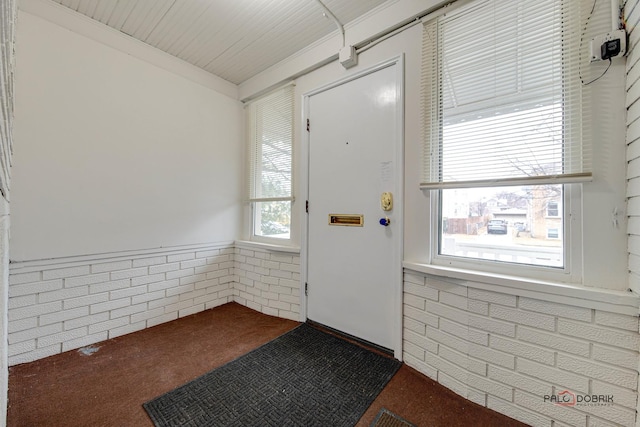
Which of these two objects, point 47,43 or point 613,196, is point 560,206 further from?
point 47,43

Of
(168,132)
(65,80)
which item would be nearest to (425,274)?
(168,132)

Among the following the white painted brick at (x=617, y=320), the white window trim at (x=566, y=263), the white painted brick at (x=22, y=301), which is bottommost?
the white painted brick at (x=22, y=301)

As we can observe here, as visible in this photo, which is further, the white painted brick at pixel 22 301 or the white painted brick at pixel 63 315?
the white painted brick at pixel 63 315

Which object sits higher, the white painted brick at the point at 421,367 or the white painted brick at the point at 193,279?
the white painted brick at the point at 193,279

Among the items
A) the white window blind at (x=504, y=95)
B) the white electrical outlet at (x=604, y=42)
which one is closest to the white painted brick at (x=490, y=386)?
the white window blind at (x=504, y=95)

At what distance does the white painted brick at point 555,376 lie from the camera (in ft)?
4.13

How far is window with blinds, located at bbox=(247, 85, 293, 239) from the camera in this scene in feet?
9.29

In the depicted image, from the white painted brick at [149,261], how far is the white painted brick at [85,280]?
9.3 inches

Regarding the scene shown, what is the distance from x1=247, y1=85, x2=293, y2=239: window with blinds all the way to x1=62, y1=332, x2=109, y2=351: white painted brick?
1750mm

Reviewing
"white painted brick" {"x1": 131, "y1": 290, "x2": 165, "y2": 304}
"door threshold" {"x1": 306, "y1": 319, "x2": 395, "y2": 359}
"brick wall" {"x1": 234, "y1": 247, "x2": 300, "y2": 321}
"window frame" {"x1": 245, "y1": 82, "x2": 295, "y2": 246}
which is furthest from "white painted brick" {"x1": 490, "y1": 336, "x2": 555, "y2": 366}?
"white painted brick" {"x1": 131, "y1": 290, "x2": 165, "y2": 304}

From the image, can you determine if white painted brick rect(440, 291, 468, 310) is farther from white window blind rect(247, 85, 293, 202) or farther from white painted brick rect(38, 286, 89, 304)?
white painted brick rect(38, 286, 89, 304)

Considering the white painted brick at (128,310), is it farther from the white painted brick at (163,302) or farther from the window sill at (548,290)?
the window sill at (548,290)

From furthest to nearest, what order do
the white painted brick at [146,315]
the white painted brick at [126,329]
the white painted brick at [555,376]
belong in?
the white painted brick at [146,315] → the white painted brick at [126,329] → the white painted brick at [555,376]

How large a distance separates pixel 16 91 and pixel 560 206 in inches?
150
